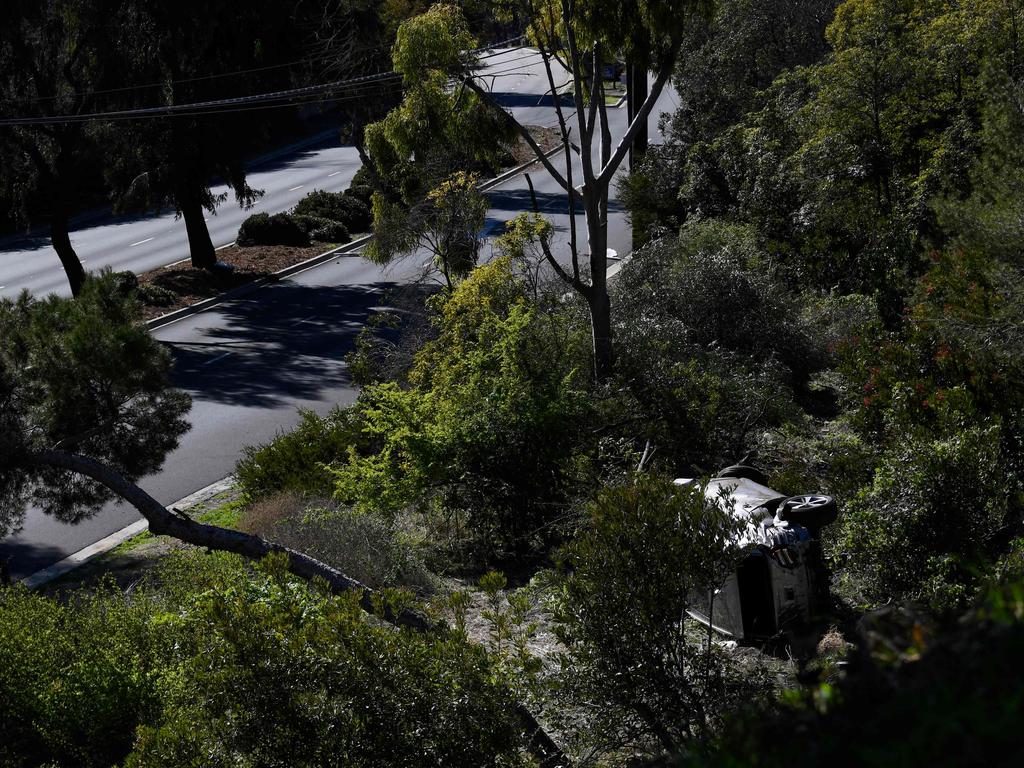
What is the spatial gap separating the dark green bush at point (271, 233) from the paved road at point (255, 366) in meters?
2.05

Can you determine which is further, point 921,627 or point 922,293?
point 922,293

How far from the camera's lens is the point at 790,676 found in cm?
629

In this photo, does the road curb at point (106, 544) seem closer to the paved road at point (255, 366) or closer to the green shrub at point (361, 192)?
the paved road at point (255, 366)

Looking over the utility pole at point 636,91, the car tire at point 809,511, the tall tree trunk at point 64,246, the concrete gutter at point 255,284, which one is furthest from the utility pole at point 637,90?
the tall tree trunk at point 64,246

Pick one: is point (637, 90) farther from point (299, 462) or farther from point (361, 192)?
point (361, 192)

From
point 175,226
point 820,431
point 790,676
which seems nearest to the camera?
point 790,676

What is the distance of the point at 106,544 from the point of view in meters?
13.2

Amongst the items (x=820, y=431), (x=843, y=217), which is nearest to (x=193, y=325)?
(x=843, y=217)

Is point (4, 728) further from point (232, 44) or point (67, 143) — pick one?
point (232, 44)

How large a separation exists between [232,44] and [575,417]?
17587 mm

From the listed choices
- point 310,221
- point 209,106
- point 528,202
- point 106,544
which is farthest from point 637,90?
point 310,221

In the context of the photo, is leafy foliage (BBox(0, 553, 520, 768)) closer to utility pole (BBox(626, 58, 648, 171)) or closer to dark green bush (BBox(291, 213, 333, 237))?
utility pole (BBox(626, 58, 648, 171))

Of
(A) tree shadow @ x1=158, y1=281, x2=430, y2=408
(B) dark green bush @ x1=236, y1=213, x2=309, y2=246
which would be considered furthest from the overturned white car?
(B) dark green bush @ x1=236, y1=213, x2=309, y2=246

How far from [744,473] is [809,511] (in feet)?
5.86
